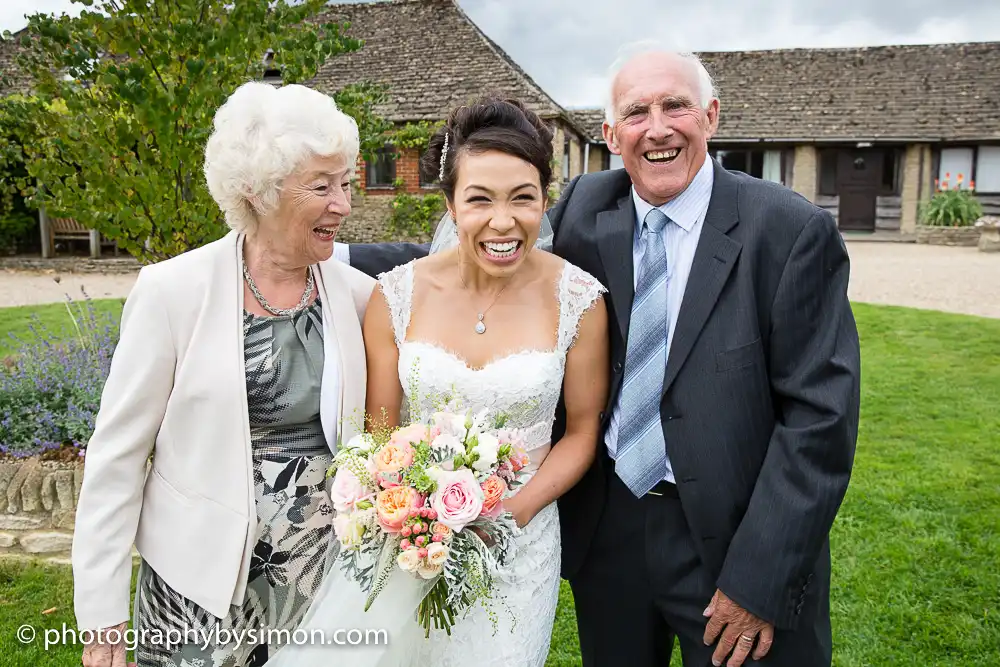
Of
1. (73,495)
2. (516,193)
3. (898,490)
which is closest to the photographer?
(516,193)

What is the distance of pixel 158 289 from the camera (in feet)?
8.39

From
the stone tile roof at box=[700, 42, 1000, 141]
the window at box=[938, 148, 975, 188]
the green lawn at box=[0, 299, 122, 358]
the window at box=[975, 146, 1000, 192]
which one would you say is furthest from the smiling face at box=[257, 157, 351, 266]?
the window at box=[975, 146, 1000, 192]

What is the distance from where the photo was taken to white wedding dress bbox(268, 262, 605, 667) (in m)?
2.81

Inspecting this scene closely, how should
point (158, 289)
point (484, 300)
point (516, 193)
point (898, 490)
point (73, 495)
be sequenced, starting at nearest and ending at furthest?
point (158, 289)
point (516, 193)
point (484, 300)
point (73, 495)
point (898, 490)

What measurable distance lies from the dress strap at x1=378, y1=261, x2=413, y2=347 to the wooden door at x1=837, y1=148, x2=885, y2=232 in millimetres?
30515

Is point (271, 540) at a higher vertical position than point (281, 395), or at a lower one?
lower

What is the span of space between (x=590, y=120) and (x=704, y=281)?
30.0 metres

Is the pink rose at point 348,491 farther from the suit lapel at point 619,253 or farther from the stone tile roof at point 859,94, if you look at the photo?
the stone tile roof at point 859,94

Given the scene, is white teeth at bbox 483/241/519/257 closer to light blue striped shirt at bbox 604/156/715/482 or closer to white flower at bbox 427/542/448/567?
light blue striped shirt at bbox 604/156/715/482

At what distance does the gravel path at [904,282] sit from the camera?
1437 centimetres

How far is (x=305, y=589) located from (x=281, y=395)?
0.70 meters

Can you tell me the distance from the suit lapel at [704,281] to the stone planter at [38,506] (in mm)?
4303

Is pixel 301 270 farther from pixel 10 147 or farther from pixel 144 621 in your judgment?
pixel 10 147

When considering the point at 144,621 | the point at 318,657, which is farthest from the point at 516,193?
the point at 144,621
